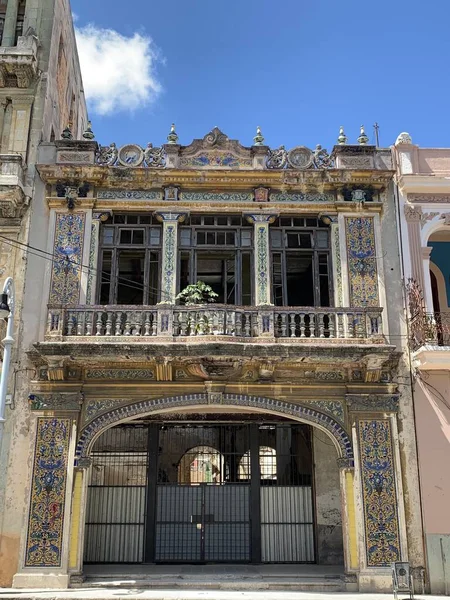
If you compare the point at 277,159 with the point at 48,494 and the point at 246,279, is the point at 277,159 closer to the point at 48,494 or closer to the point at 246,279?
the point at 246,279

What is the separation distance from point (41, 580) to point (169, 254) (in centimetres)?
686

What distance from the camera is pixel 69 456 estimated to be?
12266 mm

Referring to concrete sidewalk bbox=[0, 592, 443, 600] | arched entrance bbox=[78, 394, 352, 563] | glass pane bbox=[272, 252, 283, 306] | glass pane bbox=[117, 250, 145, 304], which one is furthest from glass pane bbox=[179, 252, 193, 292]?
concrete sidewalk bbox=[0, 592, 443, 600]

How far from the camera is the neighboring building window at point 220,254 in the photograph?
13789 mm

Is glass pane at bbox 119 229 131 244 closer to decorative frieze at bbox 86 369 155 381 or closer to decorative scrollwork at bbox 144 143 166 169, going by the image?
decorative scrollwork at bbox 144 143 166 169

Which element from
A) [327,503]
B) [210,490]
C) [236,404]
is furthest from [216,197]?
[327,503]

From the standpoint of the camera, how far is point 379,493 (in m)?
12.2

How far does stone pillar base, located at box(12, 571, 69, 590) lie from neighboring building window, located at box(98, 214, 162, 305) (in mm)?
5459

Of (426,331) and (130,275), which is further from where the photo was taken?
(130,275)

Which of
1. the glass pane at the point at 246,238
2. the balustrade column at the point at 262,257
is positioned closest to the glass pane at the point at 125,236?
the glass pane at the point at 246,238

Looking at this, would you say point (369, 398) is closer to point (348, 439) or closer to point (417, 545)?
point (348, 439)

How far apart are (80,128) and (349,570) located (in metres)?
15.4

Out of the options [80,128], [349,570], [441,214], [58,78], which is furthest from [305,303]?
[80,128]

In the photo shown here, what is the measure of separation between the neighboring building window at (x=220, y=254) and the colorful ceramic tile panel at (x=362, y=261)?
2.17 meters
